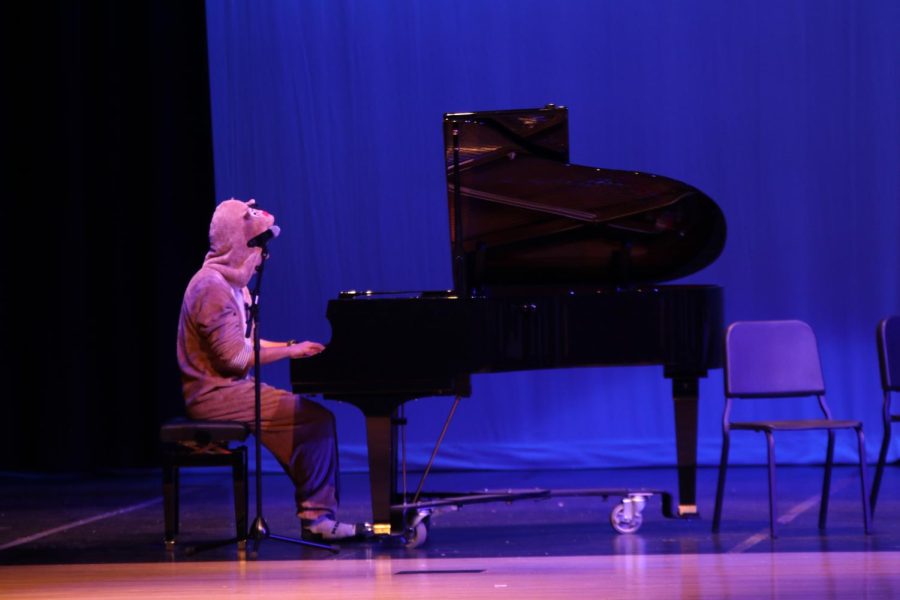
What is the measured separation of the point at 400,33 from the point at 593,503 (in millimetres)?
3092

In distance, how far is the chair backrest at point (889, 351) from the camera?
16.9ft

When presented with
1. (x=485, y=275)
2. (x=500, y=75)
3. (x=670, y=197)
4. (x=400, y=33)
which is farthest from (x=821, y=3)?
(x=485, y=275)

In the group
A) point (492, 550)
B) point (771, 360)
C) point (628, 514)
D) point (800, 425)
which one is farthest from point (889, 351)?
point (492, 550)

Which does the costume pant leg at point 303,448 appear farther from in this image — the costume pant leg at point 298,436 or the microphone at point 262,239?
the microphone at point 262,239

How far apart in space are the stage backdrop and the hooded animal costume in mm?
2627

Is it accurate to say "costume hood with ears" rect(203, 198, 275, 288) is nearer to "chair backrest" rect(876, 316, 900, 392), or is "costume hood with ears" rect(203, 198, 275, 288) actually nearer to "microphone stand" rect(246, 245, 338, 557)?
"microphone stand" rect(246, 245, 338, 557)

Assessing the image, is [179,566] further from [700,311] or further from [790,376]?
[790,376]

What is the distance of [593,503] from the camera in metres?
6.02

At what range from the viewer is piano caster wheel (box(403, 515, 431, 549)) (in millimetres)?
4843

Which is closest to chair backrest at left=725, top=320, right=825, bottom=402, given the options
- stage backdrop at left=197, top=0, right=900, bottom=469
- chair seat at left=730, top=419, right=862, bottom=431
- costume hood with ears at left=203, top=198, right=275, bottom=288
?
chair seat at left=730, top=419, right=862, bottom=431

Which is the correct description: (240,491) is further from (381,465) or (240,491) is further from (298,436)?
(381,465)

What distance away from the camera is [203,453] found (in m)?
4.95

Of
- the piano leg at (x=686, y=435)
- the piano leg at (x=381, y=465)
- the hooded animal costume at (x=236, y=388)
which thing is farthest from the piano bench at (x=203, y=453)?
the piano leg at (x=686, y=435)

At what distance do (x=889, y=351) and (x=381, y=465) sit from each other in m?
2.05
